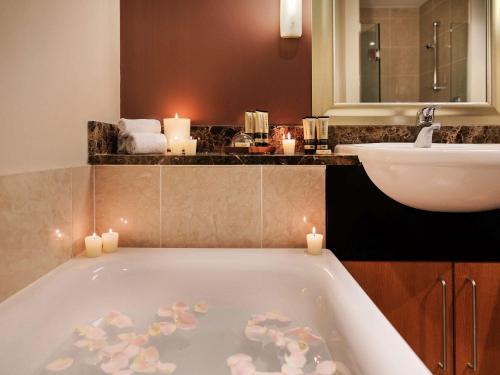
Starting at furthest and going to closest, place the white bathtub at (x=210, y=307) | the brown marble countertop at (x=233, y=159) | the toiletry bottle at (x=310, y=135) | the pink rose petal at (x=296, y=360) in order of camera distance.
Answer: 1. the toiletry bottle at (x=310, y=135)
2. the brown marble countertop at (x=233, y=159)
3. the pink rose petal at (x=296, y=360)
4. the white bathtub at (x=210, y=307)

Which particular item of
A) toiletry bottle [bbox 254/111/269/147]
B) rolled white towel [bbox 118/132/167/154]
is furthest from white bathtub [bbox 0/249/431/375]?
toiletry bottle [bbox 254/111/269/147]

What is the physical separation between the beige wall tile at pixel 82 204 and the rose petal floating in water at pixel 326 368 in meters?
0.92

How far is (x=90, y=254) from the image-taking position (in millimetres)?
1426

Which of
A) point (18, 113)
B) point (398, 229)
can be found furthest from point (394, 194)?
point (18, 113)

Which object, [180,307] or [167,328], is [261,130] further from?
[167,328]

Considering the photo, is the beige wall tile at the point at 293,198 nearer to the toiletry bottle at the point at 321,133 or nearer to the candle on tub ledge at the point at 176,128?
the toiletry bottle at the point at 321,133

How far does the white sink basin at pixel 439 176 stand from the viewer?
1.12 meters

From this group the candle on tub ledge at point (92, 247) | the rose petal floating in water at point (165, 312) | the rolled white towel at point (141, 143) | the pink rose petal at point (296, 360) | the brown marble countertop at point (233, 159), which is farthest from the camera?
the rolled white towel at point (141, 143)

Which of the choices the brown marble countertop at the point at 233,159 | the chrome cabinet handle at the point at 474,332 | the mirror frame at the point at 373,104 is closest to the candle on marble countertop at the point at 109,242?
the brown marble countertop at the point at 233,159

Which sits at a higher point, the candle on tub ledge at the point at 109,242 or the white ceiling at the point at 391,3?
the white ceiling at the point at 391,3

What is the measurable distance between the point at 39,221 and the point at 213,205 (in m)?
0.60

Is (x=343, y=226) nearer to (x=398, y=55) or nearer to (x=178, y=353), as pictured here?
(x=178, y=353)

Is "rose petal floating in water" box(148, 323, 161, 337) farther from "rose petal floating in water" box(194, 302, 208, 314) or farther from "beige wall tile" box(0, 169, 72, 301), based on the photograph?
"beige wall tile" box(0, 169, 72, 301)

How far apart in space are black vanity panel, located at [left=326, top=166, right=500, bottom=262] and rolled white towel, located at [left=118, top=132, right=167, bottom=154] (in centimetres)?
70
